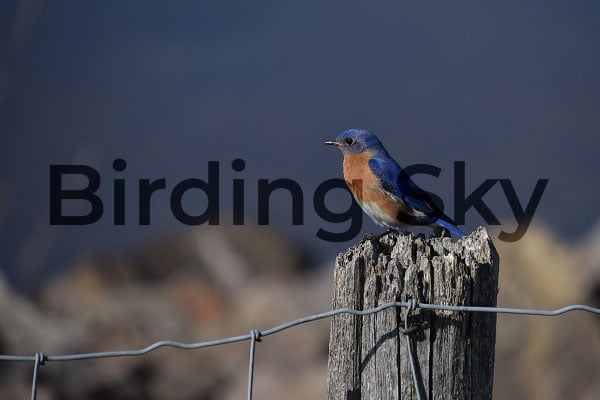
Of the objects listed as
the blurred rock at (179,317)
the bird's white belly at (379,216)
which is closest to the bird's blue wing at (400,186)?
the bird's white belly at (379,216)

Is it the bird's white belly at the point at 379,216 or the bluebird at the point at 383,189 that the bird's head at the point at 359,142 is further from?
the bird's white belly at the point at 379,216

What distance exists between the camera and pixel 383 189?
15.8 ft

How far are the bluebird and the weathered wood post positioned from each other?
2.25 m

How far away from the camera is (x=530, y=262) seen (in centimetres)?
611

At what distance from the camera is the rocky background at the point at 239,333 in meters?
5.65

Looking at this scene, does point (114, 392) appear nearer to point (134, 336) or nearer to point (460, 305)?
point (134, 336)

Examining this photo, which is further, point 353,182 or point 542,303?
point 542,303

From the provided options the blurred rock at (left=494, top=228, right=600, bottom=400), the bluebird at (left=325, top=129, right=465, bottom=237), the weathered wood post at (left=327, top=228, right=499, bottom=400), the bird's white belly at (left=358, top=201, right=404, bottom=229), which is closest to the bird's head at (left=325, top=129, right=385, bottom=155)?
the bluebird at (left=325, top=129, right=465, bottom=237)

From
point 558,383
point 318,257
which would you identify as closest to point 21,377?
point 558,383

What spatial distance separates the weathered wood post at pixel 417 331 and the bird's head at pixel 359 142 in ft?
7.99

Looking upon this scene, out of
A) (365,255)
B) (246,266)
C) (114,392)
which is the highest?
(365,255)

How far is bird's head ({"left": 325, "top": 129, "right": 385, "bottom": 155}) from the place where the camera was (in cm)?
494

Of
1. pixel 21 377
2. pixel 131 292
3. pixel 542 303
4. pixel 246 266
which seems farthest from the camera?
pixel 246 266

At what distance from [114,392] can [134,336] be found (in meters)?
0.79
